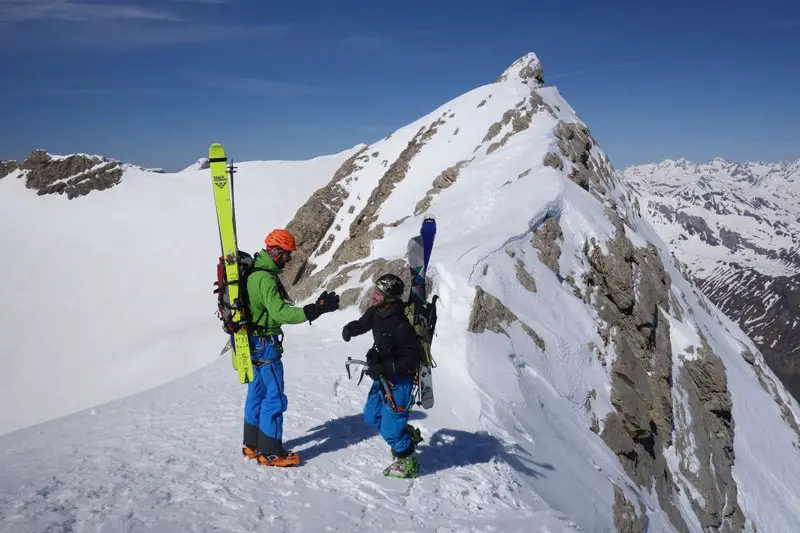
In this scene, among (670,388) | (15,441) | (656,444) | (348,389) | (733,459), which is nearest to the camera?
(15,441)

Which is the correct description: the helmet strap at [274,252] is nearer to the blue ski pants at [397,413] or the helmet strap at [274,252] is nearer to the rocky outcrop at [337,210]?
the blue ski pants at [397,413]

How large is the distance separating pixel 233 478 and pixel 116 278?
50966 mm

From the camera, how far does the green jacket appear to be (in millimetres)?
7383

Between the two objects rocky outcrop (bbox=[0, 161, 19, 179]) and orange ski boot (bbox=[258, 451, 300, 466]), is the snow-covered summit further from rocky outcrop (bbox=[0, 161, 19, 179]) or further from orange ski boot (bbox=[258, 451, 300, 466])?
rocky outcrop (bbox=[0, 161, 19, 179])

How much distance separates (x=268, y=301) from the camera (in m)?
7.40

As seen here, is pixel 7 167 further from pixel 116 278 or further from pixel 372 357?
pixel 372 357

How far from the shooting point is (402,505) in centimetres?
730

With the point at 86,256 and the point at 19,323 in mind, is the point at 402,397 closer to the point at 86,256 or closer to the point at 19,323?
the point at 19,323

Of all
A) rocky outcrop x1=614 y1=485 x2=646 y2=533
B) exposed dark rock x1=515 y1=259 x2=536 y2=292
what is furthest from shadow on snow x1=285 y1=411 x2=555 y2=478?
exposed dark rock x1=515 y1=259 x2=536 y2=292

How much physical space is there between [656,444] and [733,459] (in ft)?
29.1

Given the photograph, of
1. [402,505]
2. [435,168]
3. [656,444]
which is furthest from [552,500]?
[435,168]

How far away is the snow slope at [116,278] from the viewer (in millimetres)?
36344

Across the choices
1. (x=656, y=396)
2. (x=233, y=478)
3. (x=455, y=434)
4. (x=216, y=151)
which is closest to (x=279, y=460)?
(x=233, y=478)

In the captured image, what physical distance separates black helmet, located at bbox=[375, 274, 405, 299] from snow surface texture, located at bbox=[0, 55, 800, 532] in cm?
295
